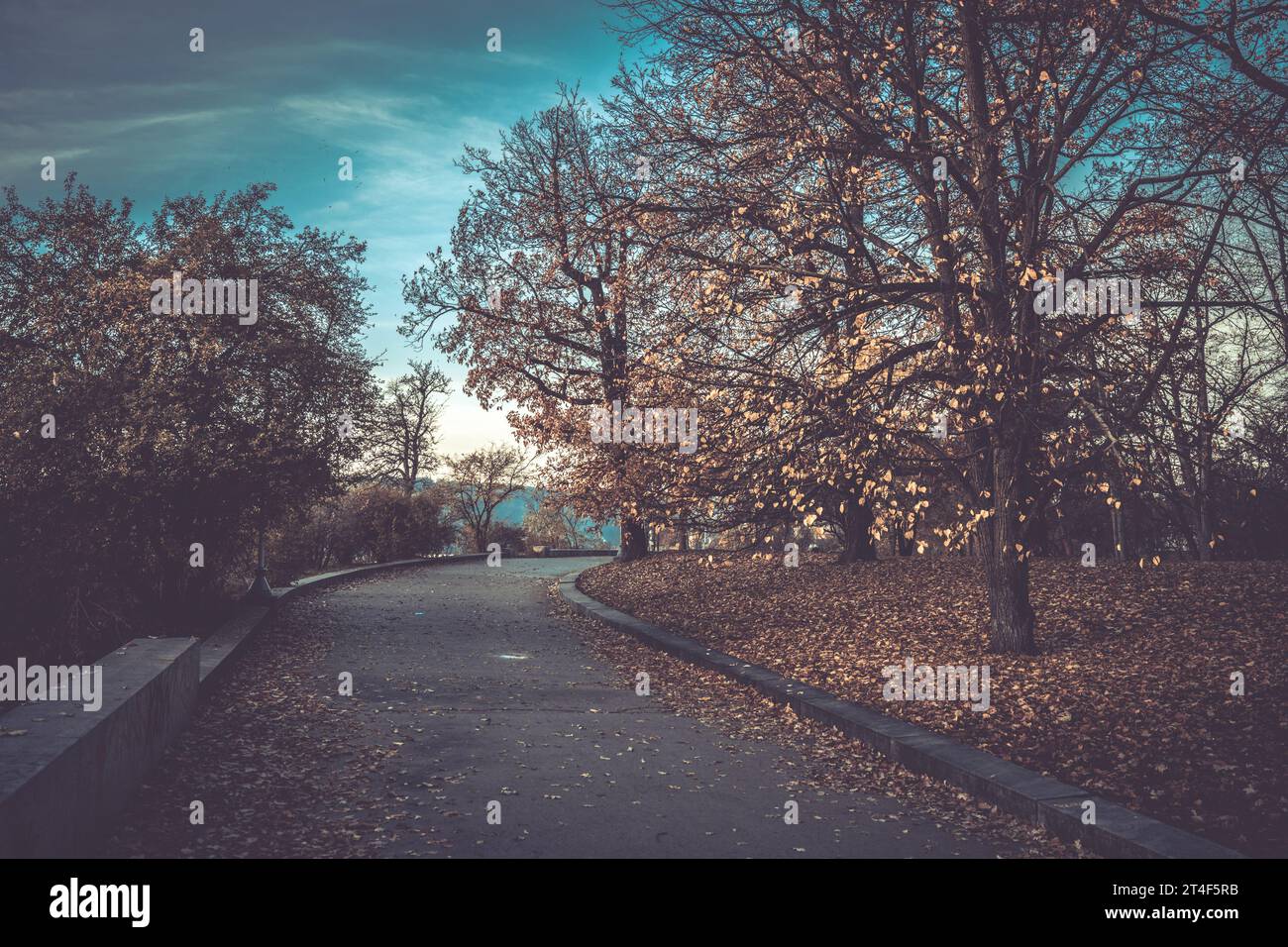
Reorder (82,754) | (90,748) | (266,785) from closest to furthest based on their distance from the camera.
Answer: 1. (82,754)
2. (90,748)
3. (266,785)

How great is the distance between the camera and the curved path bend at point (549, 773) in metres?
5.18

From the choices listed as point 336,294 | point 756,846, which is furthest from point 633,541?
point 756,846

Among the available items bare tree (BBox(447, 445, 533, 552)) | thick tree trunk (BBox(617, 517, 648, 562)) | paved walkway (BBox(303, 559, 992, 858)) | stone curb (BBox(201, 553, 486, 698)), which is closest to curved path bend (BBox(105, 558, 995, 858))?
paved walkway (BBox(303, 559, 992, 858))

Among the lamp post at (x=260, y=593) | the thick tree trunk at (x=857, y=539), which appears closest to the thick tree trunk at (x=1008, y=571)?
the thick tree trunk at (x=857, y=539)

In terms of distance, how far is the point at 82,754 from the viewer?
468 cm

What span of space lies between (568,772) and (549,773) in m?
0.13

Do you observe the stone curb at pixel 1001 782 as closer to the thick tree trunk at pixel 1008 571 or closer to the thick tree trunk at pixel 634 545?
the thick tree trunk at pixel 1008 571

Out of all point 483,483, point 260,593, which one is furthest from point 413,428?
point 260,593

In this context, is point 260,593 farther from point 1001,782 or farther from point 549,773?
point 1001,782

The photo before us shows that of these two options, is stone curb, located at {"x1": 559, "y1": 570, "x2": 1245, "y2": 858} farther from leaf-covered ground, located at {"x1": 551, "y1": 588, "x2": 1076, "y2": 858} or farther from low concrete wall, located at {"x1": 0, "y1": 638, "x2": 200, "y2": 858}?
low concrete wall, located at {"x1": 0, "y1": 638, "x2": 200, "y2": 858}

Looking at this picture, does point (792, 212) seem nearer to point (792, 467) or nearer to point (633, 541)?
point (792, 467)

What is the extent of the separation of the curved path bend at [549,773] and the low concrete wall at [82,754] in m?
0.24
